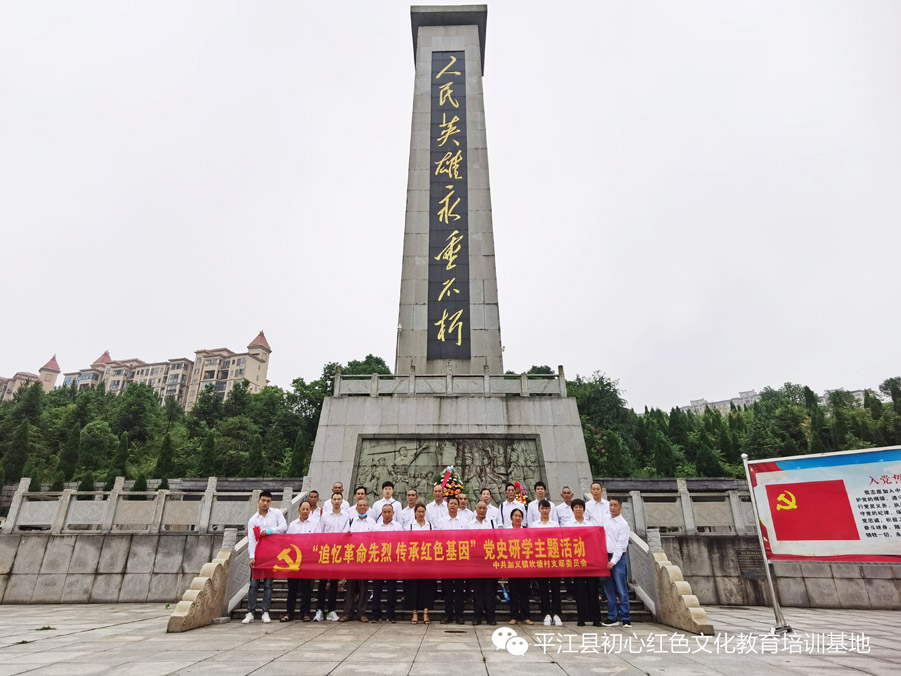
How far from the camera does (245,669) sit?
315cm

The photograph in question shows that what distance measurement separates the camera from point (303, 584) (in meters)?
5.70

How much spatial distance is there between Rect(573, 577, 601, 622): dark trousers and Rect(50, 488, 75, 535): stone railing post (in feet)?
29.5

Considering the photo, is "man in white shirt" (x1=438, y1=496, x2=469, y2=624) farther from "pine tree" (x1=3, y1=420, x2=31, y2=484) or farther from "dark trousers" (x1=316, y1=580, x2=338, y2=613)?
"pine tree" (x1=3, y1=420, x2=31, y2=484)

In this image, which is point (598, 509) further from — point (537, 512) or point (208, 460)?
point (208, 460)

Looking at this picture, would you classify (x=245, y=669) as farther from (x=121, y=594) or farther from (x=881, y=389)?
(x=881, y=389)

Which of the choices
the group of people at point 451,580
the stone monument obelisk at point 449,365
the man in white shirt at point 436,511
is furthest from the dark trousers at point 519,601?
the stone monument obelisk at point 449,365

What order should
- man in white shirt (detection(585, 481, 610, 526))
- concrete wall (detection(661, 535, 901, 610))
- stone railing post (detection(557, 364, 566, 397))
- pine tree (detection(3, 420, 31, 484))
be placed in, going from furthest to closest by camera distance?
pine tree (detection(3, 420, 31, 484)) < stone railing post (detection(557, 364, 566, 397)) < concrete wall (detection(661, 535, 901, 610)) < man in white shirt (detection(585, 481, 610, 526))

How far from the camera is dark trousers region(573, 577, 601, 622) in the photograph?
5.39 metres

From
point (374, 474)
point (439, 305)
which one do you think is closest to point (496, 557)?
point (374, 474)

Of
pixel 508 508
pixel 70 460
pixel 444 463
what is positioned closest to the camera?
pixel 508 508

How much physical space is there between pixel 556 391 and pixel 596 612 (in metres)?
7.49

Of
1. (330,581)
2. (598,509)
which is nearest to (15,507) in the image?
(330,581)

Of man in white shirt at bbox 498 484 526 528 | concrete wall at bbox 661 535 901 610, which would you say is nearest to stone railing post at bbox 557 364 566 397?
concrete wall at bbox 661 535 901 610

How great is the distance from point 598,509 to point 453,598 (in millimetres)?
2070
